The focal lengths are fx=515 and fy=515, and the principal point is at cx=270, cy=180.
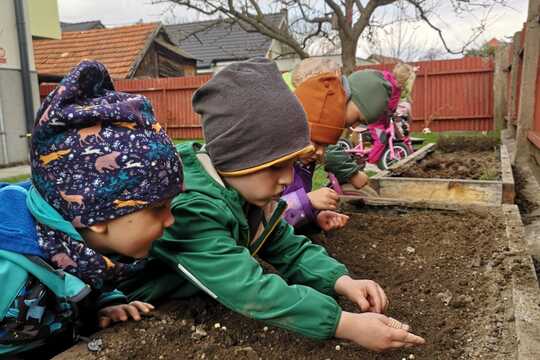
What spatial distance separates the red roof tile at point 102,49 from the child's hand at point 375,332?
68.6 feet

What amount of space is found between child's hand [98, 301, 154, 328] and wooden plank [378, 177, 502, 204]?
240 cm

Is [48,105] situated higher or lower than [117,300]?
higher

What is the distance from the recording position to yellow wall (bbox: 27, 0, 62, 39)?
1223 cm

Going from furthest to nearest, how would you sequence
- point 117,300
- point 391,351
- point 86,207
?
point 117,300, point 391,351, point 86,207

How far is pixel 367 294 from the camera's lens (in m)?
1.63

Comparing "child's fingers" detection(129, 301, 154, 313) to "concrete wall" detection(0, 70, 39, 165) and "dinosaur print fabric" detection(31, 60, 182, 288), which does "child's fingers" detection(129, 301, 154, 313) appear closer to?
"dinosaur print fabric" detection(31, 60, 182, 288)

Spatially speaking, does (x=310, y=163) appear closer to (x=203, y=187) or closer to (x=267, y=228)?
(x=267, y=228)

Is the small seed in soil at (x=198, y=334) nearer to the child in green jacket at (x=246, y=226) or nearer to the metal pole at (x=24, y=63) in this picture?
the child in green jacket at (x=246, y=226)

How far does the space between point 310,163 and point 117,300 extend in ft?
5.15

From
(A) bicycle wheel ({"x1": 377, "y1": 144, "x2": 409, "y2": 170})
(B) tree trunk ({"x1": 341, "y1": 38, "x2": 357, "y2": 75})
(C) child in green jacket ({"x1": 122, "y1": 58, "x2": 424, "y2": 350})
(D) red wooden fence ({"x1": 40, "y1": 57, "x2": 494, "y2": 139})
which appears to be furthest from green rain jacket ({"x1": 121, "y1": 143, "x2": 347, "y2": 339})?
(D) red wooden fence ({"x1": 40, "y1": 57, "x2": 494, "y2": 139})

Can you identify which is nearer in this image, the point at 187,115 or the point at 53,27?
the point at 53,27

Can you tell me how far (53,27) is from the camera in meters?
12.9

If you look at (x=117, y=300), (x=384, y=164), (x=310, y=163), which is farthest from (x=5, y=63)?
(x=117, y=300)

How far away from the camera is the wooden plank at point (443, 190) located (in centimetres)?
350
